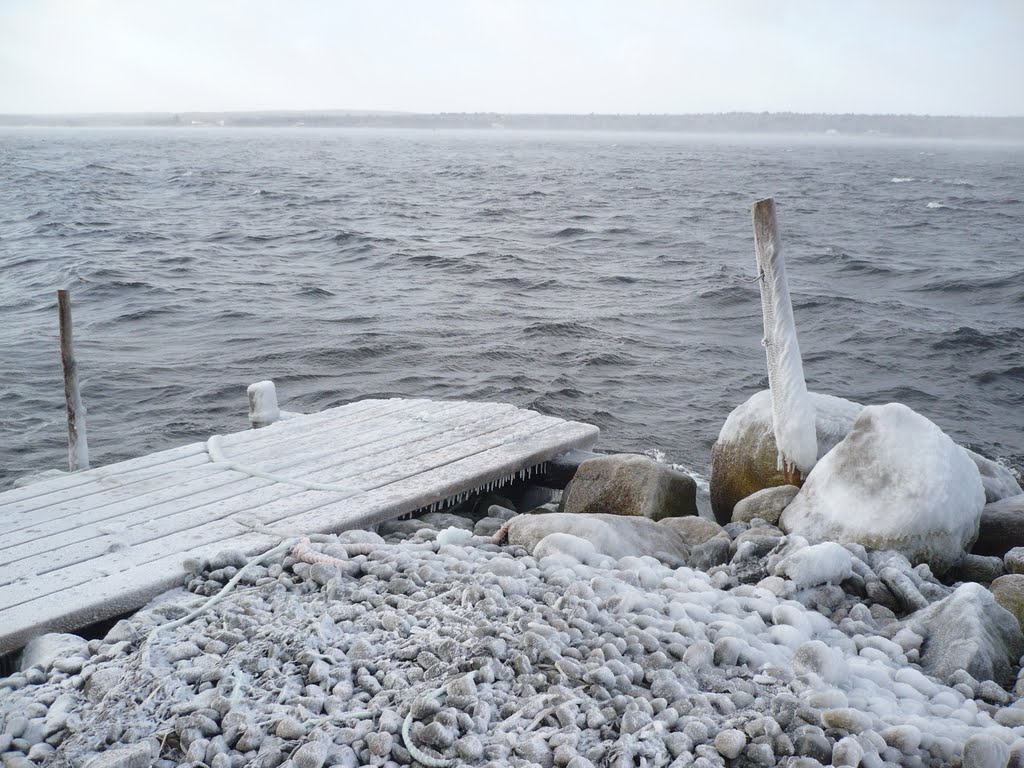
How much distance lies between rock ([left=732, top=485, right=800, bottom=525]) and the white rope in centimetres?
260

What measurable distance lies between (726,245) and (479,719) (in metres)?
22.8

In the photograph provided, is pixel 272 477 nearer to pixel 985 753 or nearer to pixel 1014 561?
pixel 985 753

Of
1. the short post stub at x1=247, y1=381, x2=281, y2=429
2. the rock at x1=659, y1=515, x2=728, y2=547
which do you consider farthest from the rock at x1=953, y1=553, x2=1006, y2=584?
the short post stub at x1=247, y1=381, x2=281, y2=429

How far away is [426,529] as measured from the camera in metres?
5.00

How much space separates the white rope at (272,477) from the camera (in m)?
5.45

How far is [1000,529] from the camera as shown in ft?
18.5

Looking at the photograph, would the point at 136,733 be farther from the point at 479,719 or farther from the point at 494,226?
A: the point at 494,226

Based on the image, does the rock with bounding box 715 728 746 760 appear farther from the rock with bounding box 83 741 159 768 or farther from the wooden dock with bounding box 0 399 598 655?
the wooden dock with bounding box 0 399 598 655

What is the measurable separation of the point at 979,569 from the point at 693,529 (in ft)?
5.56

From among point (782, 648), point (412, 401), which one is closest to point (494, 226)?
point (412, 401)

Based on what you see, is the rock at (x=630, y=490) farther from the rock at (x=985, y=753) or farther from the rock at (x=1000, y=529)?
the rock at (x=985, y=753)

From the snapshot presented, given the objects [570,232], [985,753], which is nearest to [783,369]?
[985,753]

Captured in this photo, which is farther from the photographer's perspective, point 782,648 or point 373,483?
point 373,483

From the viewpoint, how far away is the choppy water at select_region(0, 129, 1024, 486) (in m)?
11.5
